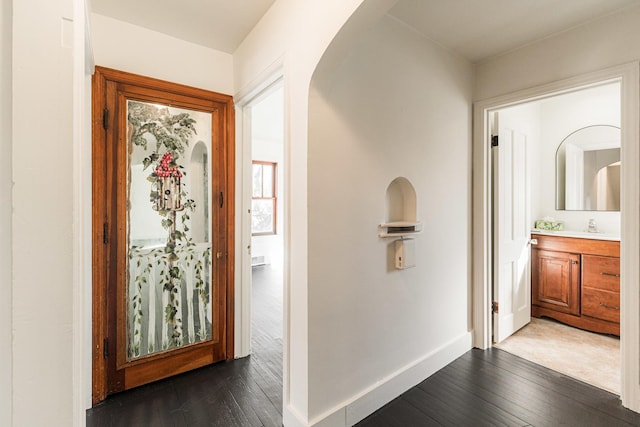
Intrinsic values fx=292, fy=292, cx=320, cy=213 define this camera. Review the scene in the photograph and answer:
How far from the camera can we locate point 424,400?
1.94 meters

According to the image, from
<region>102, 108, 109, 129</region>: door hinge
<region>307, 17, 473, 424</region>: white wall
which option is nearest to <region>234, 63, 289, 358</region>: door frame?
<region>102, 108, 109, 129</region>: door hinge

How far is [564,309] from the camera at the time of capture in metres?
3.11

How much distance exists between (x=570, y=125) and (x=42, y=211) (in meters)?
4.72

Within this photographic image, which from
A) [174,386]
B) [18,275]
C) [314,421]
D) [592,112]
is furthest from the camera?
[592,112]

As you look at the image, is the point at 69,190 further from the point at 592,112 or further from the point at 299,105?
the point at 592,112

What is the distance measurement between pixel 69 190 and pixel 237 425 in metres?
1.59

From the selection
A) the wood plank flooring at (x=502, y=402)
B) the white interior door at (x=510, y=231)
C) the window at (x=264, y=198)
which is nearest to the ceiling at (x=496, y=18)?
the white interior door at (x=510, y=231)

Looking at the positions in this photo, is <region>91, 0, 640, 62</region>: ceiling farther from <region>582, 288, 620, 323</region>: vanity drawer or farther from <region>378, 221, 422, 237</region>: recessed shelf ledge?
<region>582, 288, 620, 323</region>: vanity drawer

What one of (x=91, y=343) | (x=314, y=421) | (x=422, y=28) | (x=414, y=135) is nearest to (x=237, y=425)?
(x=314, y=421)

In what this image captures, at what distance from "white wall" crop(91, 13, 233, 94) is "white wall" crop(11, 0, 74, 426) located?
1.42 metres

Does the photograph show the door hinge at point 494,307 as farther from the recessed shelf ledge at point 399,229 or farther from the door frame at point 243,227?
the door frame at point 243,227

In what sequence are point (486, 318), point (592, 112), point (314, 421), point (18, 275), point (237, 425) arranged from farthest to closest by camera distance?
1. point (592, 112)
2. point (486, 318)
3. point (237, 425)
4. point (314, 421)
5. point (18, 275)

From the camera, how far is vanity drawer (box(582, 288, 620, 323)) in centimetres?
277

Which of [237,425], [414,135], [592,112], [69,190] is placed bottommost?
[237,425]
